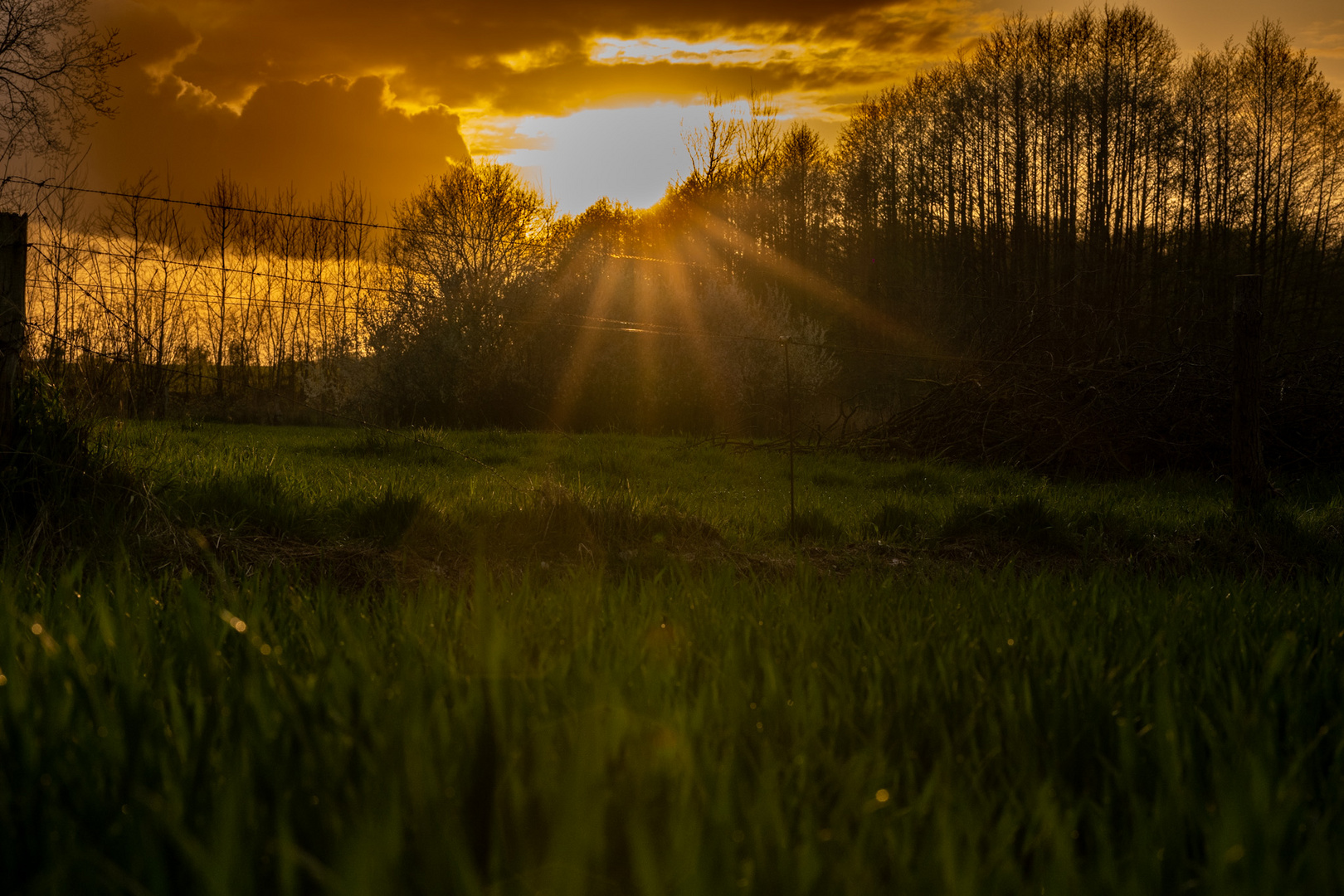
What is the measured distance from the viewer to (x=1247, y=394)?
7.45 meters

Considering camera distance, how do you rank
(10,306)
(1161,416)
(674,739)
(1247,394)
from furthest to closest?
(1161,416) < (1247,394) < (10,306) < (674,739)

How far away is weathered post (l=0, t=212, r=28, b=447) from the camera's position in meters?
4.19

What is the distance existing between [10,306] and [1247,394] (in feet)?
30.4

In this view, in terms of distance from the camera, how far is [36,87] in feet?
56.2

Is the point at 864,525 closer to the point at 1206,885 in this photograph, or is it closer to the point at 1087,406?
the point at 1206,885

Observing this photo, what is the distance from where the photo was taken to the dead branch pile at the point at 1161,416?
1192 centimetres

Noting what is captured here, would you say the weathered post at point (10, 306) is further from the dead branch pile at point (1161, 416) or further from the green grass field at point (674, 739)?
the dead branch pile at point (1161, 416)

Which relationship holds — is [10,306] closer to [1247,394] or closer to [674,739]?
[674,739]

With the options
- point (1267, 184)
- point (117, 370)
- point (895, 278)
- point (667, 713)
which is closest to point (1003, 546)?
point (667, 713)

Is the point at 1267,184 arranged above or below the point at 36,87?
above

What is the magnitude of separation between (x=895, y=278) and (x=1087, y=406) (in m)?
27.9

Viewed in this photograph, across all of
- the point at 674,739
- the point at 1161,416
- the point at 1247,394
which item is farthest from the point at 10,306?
the point at 1161,416

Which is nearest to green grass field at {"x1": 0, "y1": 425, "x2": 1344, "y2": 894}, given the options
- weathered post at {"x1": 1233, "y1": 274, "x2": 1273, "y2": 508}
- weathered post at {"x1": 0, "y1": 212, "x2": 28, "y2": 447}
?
weathered post at {"x1": 0, "y1": 212, "x2": 28, "y2": 447}

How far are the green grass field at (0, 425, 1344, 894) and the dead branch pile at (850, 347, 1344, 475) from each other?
9.08 m
